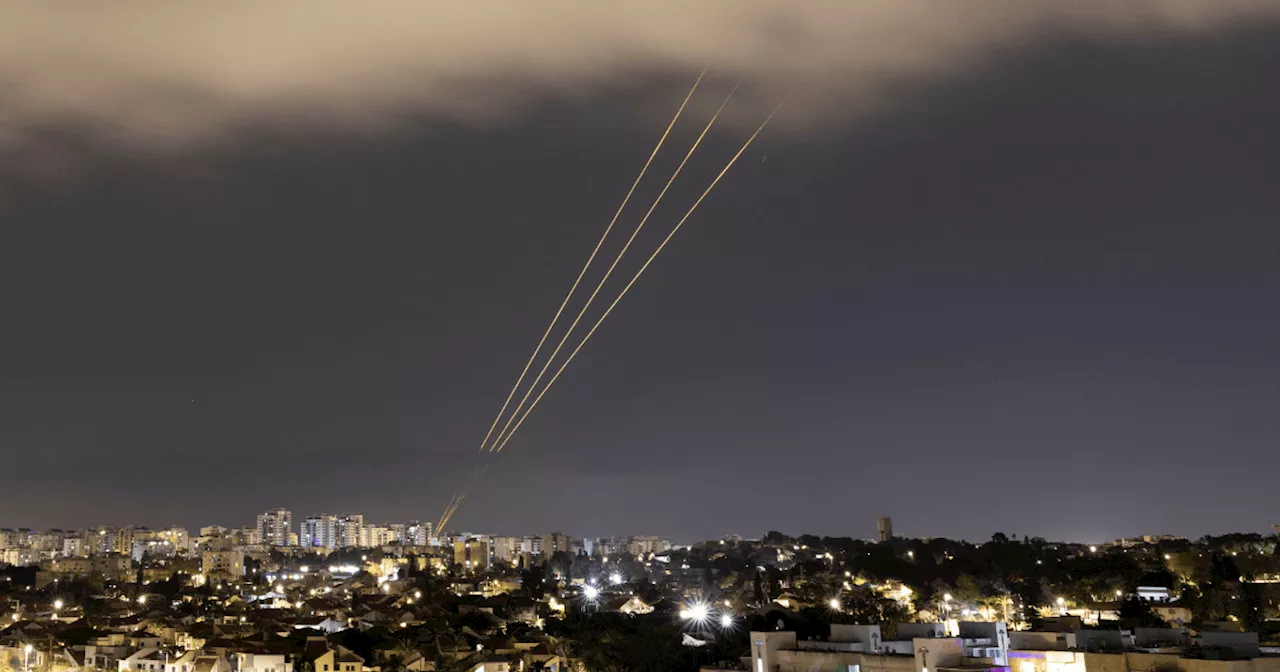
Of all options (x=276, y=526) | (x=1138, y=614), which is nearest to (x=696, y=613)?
(x=1138, y=614)

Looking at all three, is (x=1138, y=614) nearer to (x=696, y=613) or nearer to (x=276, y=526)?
(x=696, y=613)

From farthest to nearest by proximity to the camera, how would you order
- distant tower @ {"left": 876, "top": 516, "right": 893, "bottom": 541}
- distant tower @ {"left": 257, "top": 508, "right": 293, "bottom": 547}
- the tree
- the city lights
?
distant tower @ {"left": 257, "top": 508, "right": 293, "bottom": 547}
distant tower @ {"left": 876, "top": 516, "right": 893, "bottom": 541}
the city lights
the tree

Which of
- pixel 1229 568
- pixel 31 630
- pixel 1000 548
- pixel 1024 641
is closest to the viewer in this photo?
pixel 1024 641

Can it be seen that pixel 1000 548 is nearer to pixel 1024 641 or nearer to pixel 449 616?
pixel 449 616

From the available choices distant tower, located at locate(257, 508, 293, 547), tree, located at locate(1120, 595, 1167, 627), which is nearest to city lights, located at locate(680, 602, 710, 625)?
tree, located at locate(1120, 595, 1167, 627)

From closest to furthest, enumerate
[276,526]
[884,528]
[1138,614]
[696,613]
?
1. [1138,614]
2. [696,613]
3. [884,528]
4. [276,526]

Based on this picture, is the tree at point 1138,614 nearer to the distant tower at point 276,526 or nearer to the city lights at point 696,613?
the city lights at point 696,613

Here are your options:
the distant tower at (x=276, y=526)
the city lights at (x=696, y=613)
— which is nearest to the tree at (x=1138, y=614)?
the city lights at (x=696, y=613)

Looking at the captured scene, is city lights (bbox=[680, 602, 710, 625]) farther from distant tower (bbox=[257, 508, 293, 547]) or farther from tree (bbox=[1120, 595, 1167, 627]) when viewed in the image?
distant tower (bbox=[257, 508, 293, 547])

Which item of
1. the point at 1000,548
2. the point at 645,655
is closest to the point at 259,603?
the point at 645,655

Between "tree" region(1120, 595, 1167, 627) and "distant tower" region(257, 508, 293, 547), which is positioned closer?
"tree" region(1120, 595, 1167, 627)

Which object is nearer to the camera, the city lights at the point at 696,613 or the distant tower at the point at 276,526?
the city lights at the point at 696,613
